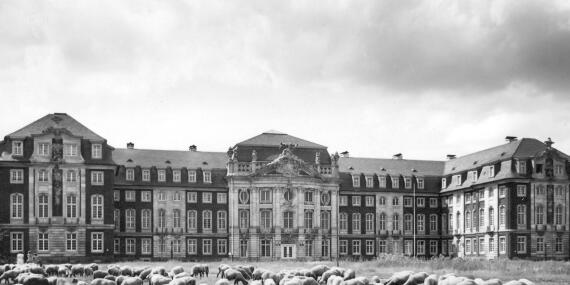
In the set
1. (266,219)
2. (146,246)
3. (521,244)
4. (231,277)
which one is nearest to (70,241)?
(146,246)

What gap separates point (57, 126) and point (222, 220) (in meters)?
20.3

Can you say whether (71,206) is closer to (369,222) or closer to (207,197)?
(207,197)

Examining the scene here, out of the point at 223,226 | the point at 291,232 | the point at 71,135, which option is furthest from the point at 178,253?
the point at 71,135

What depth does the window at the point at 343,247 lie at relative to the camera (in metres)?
92.8

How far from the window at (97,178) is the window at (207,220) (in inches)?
522

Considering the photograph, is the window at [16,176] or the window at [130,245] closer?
the window at [16,176]

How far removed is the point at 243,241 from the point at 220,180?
6.88 meters

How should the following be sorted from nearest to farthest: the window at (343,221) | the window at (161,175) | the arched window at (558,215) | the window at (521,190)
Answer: the window at (521,190) → the arched window at (558,215) → the window at (161,175) → the window at (343,221)

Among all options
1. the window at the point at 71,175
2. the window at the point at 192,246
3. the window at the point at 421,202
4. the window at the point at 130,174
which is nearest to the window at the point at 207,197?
the window at the point at 192,246

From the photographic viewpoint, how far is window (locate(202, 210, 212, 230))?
3509 inches

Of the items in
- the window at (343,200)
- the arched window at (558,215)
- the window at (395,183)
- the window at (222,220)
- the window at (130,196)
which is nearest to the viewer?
the arched window at (558,215)

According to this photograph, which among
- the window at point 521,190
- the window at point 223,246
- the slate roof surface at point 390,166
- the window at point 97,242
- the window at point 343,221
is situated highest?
the slate roof surface at point 390,166

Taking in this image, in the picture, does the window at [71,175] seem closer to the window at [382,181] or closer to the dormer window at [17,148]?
the dormer window at [17,148]

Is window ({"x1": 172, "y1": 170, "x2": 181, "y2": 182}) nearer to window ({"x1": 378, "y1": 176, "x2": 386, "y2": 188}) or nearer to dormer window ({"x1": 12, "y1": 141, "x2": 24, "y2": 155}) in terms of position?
dormer window ({"x1": 12, "y1": 141, "x2": 24, "y2": 155})
